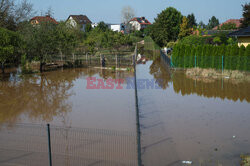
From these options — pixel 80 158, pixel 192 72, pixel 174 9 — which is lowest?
pixel 80 158

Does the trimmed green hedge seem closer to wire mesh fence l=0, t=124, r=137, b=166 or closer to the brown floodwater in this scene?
the brown floodwater

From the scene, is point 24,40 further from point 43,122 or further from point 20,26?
point 43,122

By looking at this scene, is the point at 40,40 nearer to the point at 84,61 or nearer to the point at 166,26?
the point at 84,61

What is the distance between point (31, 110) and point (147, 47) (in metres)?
45.9

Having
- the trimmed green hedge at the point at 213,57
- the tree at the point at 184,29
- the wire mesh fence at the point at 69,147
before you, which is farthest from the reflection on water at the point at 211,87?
the tree at the point at 184,29

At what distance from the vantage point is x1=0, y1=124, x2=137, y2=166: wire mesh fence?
677cm

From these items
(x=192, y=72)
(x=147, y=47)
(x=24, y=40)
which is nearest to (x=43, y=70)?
(x=24, y=40)

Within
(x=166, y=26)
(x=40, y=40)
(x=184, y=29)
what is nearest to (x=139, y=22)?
(x=166, y=26)

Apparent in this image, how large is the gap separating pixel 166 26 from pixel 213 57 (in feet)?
139

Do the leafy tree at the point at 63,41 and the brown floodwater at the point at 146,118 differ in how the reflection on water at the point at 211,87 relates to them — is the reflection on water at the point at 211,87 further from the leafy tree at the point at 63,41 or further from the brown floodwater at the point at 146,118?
the leafy tree at the point at 63,41

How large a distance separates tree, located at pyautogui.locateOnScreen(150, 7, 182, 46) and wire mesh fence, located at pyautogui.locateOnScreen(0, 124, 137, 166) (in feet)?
181

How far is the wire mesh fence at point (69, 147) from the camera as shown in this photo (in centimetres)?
677

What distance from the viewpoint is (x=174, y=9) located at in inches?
2657

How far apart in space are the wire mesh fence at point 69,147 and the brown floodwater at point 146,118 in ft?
0.09
